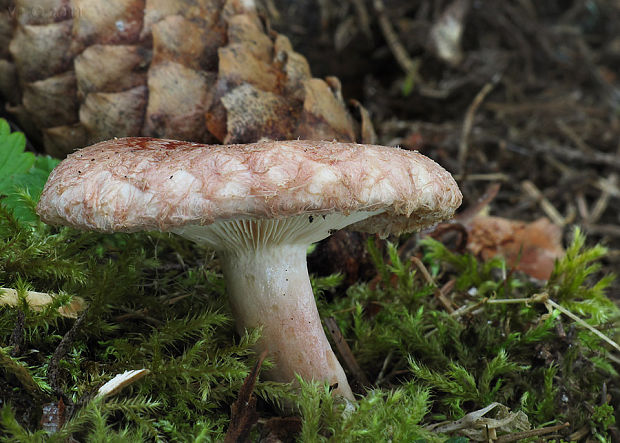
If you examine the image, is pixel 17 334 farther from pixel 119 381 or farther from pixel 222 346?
pixel 222 346

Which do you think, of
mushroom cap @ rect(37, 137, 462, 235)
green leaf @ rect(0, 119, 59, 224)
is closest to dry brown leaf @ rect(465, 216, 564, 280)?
mushroom cap @ rect(37, 137, 462, 235)

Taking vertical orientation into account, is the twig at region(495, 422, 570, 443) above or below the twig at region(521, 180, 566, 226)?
above

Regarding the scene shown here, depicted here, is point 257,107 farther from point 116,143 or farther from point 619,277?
point 619,277

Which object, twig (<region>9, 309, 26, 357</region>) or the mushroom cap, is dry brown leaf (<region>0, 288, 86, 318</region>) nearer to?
twig (<region>9, 309, 26, 357</region>)

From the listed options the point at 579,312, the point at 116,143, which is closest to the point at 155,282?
the point at 116,143

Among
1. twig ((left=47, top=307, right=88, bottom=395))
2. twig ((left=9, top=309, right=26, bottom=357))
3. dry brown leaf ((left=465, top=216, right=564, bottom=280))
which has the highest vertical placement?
twig ((left=9, top=309, right=26, bottom=357))

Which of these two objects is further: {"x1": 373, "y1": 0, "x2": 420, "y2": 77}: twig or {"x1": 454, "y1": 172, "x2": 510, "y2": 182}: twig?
{"x1": 373, "y1": 0, "x2": 420, "y2": 77}: twig
